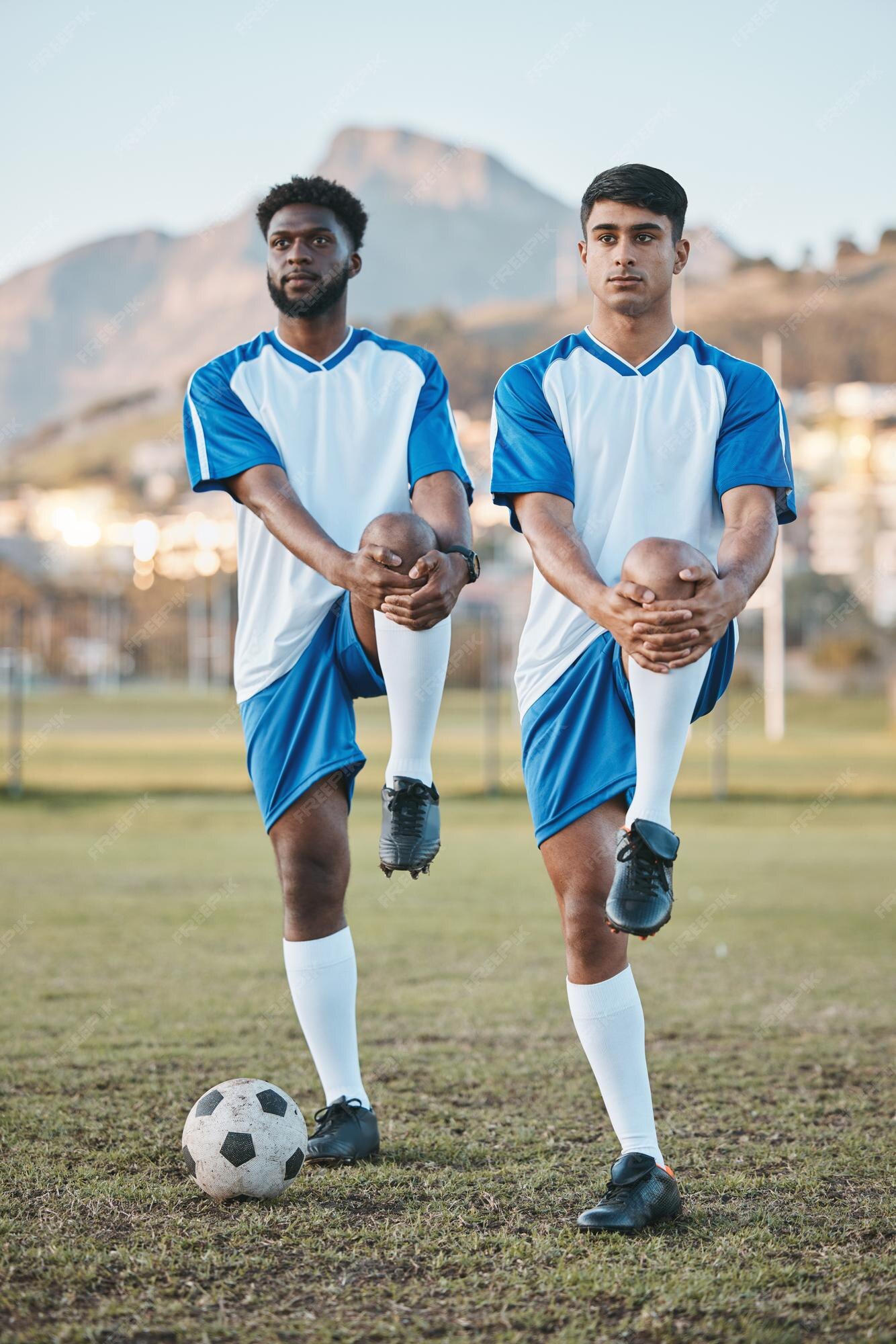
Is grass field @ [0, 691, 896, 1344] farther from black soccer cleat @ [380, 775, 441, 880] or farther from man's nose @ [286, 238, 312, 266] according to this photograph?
man's nose @ [286, 238, 312, 266]

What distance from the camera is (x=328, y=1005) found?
3955mm

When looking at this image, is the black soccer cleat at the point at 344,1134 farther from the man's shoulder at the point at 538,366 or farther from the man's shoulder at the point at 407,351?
the man's shoulder at the point at 407,351

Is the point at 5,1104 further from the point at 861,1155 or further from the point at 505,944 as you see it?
the point at 505,944

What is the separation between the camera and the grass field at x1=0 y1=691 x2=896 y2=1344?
8.75ft

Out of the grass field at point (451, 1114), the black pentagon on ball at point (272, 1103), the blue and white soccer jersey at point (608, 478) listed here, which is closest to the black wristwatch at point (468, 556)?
the blue and white soccer jersey at point (608, 478)

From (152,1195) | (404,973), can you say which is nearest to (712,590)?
(152,1195)

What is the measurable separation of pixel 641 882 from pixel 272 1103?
3.99 feet

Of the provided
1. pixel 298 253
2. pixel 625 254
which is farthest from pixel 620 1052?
pixel 298 253

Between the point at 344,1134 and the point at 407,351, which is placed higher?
the point at 407,351

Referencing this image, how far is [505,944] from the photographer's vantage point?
795cm

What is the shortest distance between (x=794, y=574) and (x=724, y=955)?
7249 cm

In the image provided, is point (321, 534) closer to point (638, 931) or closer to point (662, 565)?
point (662, 565)

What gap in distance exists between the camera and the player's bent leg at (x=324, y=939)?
3887 mm

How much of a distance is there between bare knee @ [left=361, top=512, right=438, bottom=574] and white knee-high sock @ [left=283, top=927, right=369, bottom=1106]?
118 centimetres
